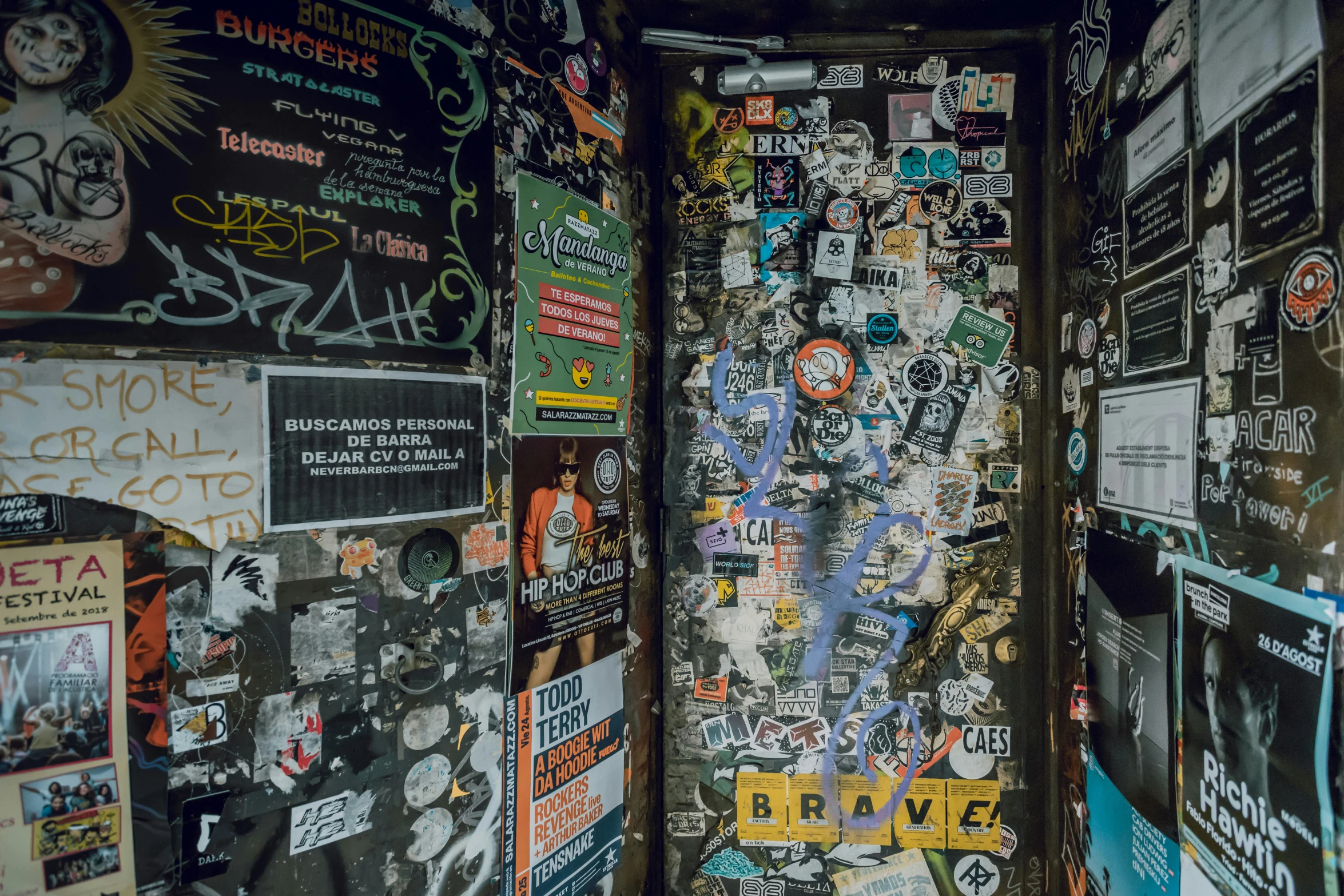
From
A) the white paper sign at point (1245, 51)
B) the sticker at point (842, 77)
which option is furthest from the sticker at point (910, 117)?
the white paper sign at point (1245, 51)

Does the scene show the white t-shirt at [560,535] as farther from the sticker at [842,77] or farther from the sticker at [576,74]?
the sticker at [842,77]

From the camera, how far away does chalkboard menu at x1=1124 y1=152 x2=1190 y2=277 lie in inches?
50.3

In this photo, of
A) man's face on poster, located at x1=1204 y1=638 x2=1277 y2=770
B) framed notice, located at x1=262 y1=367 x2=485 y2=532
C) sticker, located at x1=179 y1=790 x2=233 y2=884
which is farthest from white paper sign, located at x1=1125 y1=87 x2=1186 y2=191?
sticker, located at x1=179 y1=790 x2=233 y2=884

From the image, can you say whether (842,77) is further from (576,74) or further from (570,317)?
(570,317)

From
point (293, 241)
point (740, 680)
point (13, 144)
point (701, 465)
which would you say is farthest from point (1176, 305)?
point (13, 144)

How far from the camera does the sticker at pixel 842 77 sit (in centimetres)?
193

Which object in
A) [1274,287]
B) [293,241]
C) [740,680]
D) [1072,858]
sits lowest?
[1072,858]

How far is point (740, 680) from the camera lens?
2.02 meters

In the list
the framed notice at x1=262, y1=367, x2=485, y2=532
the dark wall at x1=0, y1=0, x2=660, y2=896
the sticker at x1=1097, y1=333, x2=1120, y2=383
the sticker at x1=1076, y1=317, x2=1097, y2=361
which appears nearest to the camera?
the dark wall at x1=0, y1=0, x2=660, y2=896

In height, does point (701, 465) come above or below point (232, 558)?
above

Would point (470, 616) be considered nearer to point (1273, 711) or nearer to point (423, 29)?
point (423, 29)

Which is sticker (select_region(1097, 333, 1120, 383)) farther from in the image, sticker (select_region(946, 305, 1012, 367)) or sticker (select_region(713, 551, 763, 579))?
sticker (select_region(713, 551, 763, 579))

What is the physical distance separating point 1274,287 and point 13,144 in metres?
2.36

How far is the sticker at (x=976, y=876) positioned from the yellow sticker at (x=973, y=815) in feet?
0.15
